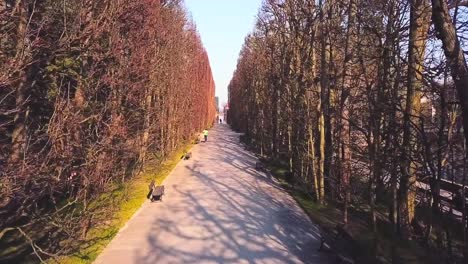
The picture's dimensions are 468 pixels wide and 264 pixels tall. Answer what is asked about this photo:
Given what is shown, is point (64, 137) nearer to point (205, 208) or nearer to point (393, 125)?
point (393, 125)

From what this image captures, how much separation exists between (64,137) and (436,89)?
662cm

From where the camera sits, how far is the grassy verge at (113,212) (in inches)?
461

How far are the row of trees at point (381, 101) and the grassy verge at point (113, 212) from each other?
618 centimetres

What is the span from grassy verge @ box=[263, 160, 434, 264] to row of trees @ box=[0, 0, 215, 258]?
235 inches

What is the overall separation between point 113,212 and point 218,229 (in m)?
2.82

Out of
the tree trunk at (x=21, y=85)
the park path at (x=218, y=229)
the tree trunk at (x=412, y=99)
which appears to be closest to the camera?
the tree trunk at (x=21, y=85)

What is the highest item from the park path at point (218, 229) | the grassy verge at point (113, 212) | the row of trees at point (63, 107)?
the row of trees at point (63, 107)

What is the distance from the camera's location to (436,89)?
341 inches

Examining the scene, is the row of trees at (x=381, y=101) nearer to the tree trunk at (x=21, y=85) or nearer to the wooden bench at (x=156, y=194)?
the wooden bench at (x=156, y=194)

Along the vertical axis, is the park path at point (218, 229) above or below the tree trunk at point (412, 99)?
below

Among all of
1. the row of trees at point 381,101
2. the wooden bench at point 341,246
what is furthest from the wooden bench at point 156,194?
the wooden bench at point 341,246

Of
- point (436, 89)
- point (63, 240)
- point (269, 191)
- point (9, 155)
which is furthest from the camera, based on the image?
point (269, 191)

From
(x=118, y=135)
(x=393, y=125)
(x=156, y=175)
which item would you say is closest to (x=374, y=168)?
(x=393, y=125)

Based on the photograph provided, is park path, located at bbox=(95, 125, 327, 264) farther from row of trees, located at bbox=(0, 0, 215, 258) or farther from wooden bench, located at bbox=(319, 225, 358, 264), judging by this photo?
row of trees, located at bbox=(0, 0, 215, 258)
